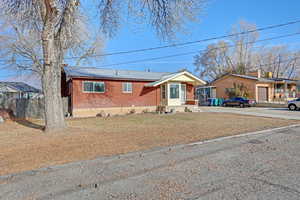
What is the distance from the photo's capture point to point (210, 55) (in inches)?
1917

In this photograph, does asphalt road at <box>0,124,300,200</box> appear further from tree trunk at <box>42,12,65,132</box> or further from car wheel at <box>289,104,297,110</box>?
car wheel at <box>289,104,297,110</box>

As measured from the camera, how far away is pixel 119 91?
728 inches

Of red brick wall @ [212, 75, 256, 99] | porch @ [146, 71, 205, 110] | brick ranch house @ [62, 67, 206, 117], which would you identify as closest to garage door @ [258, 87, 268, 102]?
red brick wall @ [212, 75, 256, 99]

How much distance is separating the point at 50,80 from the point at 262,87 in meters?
30.5

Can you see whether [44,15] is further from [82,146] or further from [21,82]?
[21,82]

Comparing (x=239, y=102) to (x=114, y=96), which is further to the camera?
(x=239, y=102)

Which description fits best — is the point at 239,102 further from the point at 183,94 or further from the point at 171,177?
the point at 171,177

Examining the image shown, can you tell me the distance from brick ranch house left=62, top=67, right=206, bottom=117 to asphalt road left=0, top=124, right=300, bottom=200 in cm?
1257

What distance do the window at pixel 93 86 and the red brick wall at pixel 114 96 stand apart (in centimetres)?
27

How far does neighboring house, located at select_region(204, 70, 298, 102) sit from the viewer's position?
29.4 m

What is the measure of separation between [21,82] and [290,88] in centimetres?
4426

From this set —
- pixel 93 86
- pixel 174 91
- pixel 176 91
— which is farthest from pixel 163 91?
pixel 93 86

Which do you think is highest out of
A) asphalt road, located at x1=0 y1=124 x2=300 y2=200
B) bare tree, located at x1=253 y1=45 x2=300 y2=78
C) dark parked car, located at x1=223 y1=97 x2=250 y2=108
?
bare tree, located at x1=253 y1=45 x2=300 y2=78

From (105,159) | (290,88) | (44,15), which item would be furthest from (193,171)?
(290,88)
